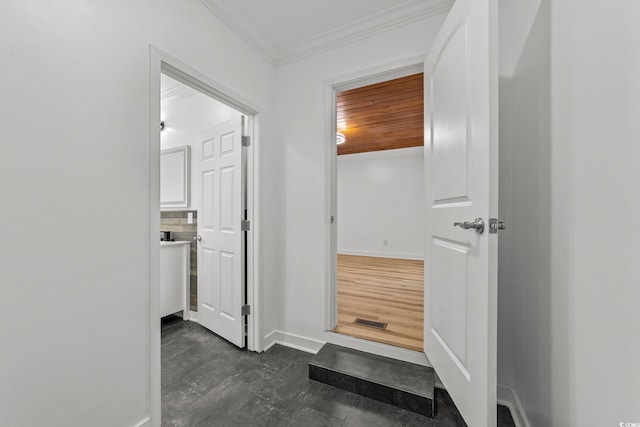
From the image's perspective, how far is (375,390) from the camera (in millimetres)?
1579

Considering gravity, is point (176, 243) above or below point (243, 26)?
below

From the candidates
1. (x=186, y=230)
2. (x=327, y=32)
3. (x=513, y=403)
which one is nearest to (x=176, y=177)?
(x=186, y=230)

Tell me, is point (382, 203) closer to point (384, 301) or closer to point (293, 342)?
point (384, 301)

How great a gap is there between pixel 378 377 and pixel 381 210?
4.46 meters

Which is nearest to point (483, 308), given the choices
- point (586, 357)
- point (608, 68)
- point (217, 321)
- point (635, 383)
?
point (586, 357)

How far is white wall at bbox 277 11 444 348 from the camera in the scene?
211 cm

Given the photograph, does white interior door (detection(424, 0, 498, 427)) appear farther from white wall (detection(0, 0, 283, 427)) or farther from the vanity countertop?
the vanity countertop

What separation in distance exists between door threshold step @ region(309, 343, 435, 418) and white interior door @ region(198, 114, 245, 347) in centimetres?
82

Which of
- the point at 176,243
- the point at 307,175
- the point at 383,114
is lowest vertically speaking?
the point at 176,243

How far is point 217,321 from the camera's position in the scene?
2383mm

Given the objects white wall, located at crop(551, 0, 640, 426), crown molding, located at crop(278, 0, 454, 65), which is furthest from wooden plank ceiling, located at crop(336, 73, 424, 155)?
white wall, located at crop(551, 0, 640, 426)

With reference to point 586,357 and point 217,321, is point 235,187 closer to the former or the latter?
point 217,321

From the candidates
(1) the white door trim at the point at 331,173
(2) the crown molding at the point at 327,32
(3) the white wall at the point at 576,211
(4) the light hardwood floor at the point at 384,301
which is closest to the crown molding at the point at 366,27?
(2) the crown molding at the point at 327,32

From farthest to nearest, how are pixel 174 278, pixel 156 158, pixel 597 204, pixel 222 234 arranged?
pixel 174 278, pixel 222 234, pixel 156 158, pixel 597 204
